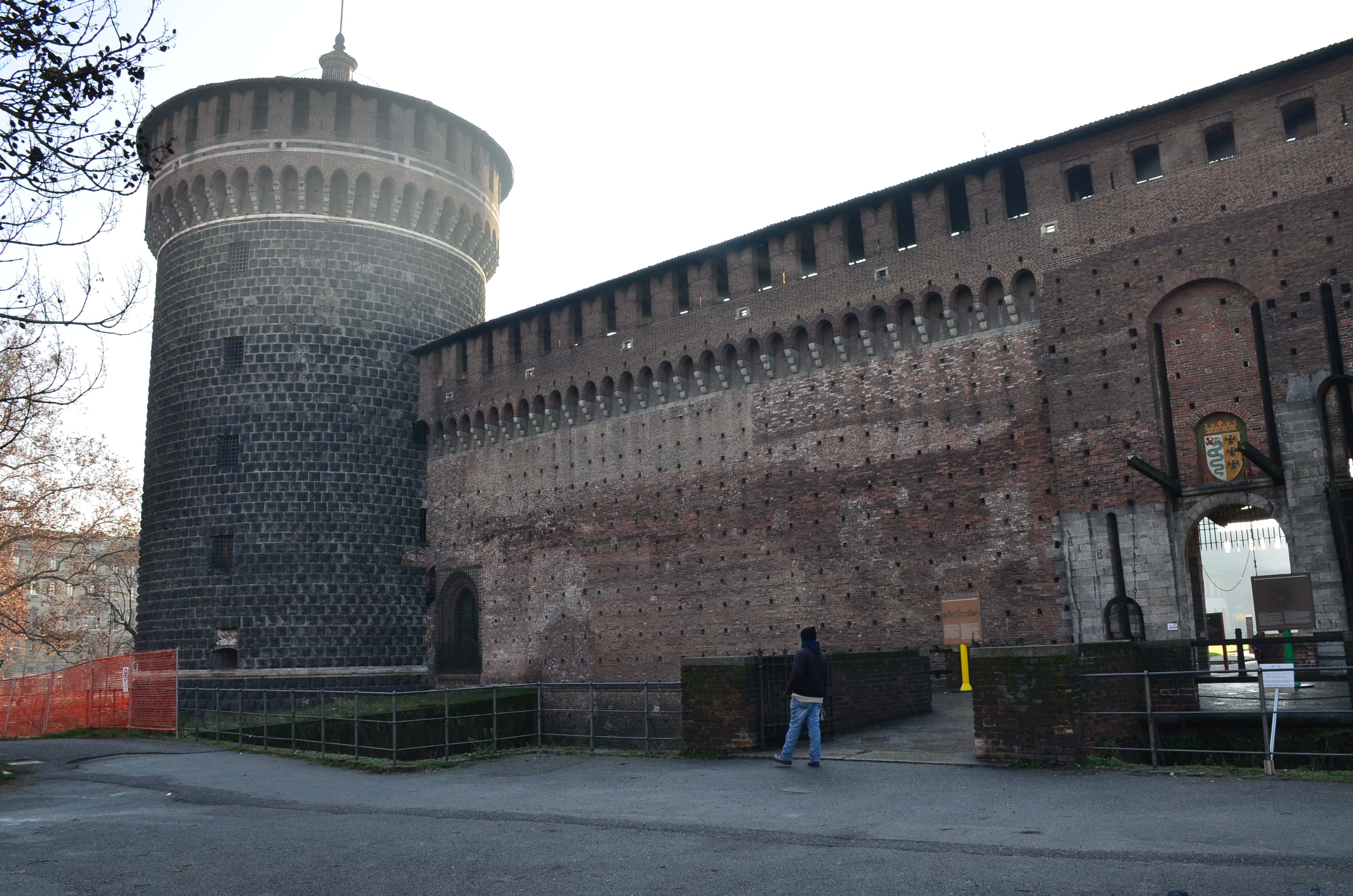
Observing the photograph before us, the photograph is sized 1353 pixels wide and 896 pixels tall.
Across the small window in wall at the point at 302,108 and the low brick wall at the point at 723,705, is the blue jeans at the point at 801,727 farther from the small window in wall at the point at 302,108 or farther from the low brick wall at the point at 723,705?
the small window in wall at the point at 302,108

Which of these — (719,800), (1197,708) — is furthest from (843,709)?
(719,800)

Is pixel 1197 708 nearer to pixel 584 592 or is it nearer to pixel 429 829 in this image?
pixel 429 829

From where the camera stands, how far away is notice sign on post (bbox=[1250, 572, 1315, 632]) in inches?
587

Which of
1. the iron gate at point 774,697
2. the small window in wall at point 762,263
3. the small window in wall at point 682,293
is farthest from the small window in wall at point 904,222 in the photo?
the iron gate at point 774,697

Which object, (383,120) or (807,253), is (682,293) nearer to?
(807,253)

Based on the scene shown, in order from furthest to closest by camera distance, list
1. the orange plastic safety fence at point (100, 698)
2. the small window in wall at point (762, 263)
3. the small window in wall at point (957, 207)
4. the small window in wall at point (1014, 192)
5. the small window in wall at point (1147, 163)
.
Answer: the small window in wall at point (762, 263) → the orange plastic safety fence at point (100, 698) → the small window in wall at point (957, 207) → the small window in wall at point (1014, 192) → the small window in wall at point (1147, 163)

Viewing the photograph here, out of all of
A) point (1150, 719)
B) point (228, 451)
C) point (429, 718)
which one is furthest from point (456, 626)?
point (1150, 719)

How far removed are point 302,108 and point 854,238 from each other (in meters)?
15.6

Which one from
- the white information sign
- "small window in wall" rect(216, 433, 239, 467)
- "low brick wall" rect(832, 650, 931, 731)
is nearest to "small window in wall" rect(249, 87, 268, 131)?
"small window in wall" rect(216, 433, 239, 467)

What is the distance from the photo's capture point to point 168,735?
779 inches

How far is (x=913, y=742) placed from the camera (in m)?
13.0

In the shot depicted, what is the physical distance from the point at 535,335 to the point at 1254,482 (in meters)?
17.0

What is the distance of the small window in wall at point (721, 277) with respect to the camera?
2330 centimetres

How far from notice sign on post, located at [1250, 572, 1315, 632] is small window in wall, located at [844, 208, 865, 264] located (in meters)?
9.75
